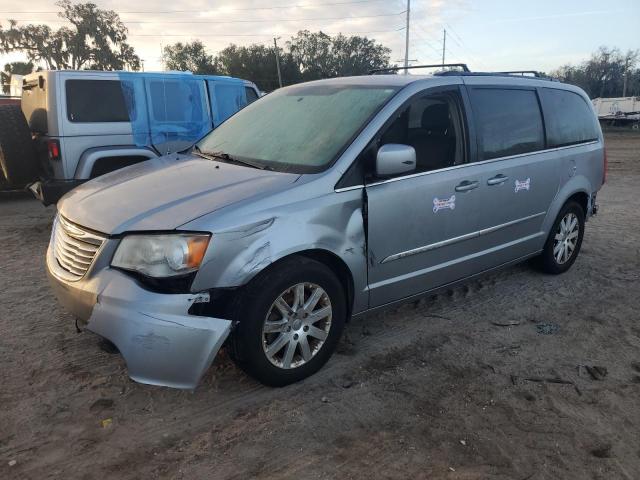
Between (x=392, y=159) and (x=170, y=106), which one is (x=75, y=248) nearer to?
(x=392, y=159)

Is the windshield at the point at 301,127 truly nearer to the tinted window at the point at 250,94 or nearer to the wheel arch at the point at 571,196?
the wheel arch at the point at 571,196

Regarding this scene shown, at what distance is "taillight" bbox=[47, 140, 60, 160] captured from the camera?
631 centimetres

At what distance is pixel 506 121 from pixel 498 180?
0.55 meters

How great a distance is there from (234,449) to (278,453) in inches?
8.7

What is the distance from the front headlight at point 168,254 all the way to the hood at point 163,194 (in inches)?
2.6

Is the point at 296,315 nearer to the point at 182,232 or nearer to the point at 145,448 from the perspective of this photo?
the point at 182,232

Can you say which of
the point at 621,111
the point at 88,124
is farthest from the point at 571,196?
the point at 621,111

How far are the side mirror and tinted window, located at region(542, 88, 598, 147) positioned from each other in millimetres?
2116

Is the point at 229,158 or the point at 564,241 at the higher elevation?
the point at 229,158

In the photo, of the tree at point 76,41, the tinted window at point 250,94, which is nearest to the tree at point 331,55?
the tree at point 76,41

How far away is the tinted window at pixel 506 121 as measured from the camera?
3871 millimetres

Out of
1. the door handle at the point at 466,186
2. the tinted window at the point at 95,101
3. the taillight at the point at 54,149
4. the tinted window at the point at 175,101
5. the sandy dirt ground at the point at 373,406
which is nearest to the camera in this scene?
the sandy dirt ground at the point at 373,406

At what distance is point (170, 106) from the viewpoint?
716 cm

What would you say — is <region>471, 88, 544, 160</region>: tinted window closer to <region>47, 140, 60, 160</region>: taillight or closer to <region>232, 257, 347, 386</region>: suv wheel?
<region>232, 257, 347, 386</region>: suv wheel
